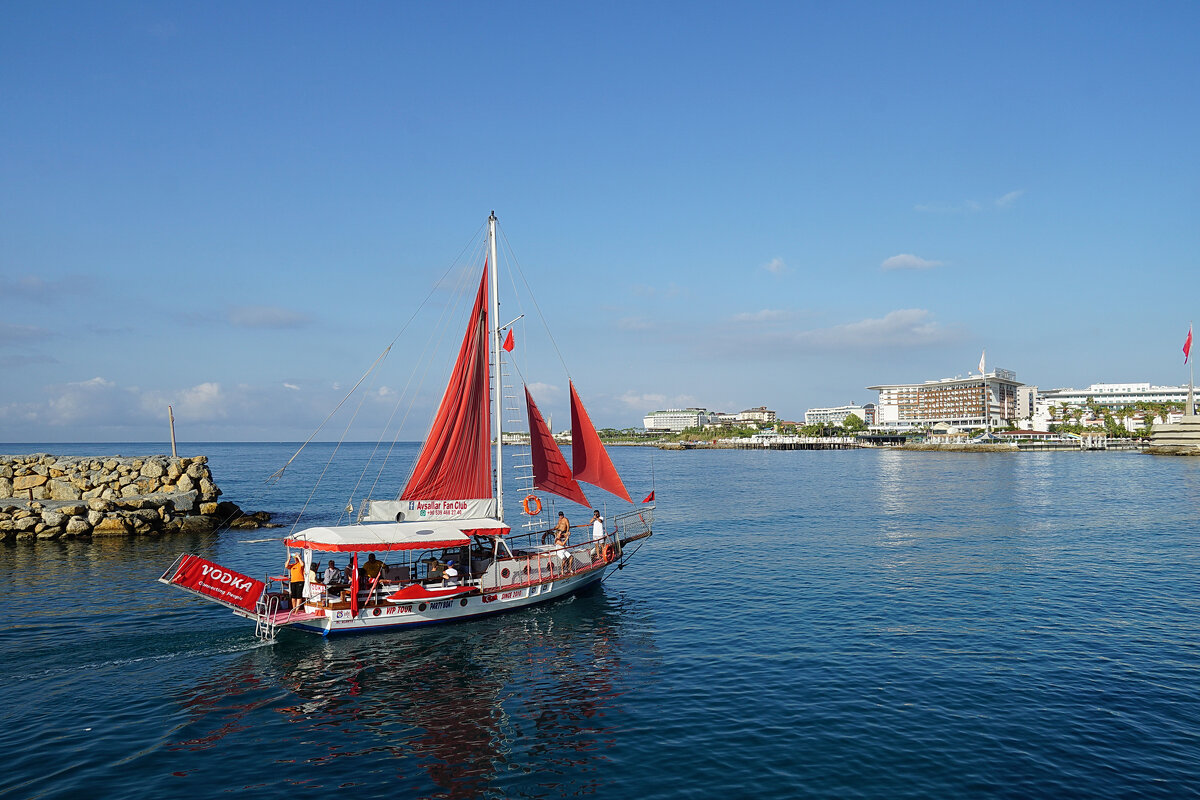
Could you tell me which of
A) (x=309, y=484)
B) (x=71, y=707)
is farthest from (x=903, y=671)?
(x=309, y=484)

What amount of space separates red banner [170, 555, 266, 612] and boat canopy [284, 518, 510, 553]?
72.5 inches

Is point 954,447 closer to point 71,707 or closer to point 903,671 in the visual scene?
point 903,671

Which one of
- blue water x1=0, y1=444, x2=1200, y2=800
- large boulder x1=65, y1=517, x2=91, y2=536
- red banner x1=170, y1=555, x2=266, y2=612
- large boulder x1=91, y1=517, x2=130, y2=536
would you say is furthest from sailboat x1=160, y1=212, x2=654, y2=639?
large boulder x1=65, y1=517, x2=91, y2=536

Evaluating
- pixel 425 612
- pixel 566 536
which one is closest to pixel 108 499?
pixel 425 612

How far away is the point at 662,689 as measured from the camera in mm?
19156

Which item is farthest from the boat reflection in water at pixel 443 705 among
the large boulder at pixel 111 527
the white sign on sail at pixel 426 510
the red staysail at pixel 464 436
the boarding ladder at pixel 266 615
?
the large boulder at pixel 111 527

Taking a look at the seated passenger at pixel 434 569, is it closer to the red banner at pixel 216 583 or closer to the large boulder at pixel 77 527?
the red banner at pixel 216 583

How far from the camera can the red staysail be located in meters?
27.0

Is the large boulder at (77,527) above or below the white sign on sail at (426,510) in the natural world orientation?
below

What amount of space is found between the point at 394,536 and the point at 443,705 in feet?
25.5

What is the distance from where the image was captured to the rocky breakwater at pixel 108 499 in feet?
147

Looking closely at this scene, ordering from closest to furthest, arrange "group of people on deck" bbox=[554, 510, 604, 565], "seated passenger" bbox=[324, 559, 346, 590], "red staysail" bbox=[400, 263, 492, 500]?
1. "seated passenger" bbox=[324, 559, 346, 590]
2. "red staysail" bbox=[400, 263, 492, 500]
3. "group of people on deck" bbox=[554, 510, 604, 565]

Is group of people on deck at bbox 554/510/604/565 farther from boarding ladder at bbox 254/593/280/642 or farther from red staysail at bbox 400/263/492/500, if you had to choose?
boarding ladder at bbox 254/593/280/642

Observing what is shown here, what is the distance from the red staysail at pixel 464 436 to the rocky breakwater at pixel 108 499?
30.9 m
